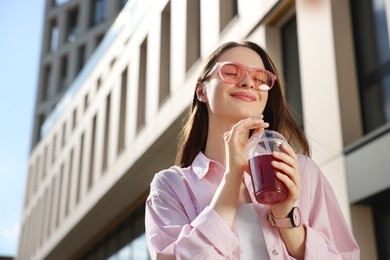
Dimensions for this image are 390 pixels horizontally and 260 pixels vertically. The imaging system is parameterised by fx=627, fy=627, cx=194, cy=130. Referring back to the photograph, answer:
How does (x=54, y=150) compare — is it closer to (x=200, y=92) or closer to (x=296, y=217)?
(x=200, y=92)

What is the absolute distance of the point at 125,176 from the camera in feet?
45.8

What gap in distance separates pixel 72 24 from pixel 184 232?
3198 centimetres

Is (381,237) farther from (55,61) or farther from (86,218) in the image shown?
(55,61)

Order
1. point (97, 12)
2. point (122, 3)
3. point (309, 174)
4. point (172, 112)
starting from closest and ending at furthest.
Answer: point (309, 174), point (172, 112), point (122, 3), point (97, 12)

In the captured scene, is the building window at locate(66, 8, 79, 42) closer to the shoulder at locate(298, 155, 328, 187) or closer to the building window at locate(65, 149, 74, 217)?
the building window at locate(65, 149, 74, 217)

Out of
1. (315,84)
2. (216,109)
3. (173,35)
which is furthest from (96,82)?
(216,109)

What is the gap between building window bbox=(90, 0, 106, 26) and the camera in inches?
1171

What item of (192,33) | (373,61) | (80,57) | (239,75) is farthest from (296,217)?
(80,57)

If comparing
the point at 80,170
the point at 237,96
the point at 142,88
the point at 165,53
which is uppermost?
the point at 165,53

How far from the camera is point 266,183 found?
170 cm

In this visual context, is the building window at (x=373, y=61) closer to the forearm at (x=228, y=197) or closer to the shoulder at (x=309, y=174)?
the shoulder at (x=309, y=174)

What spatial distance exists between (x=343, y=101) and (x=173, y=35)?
5729mm

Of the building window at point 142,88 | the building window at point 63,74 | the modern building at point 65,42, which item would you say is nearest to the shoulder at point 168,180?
the building window at point 142,88

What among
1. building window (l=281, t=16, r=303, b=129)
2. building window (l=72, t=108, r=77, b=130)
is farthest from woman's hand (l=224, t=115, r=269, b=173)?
building window (l=72, t=108, r=77, b=130)
